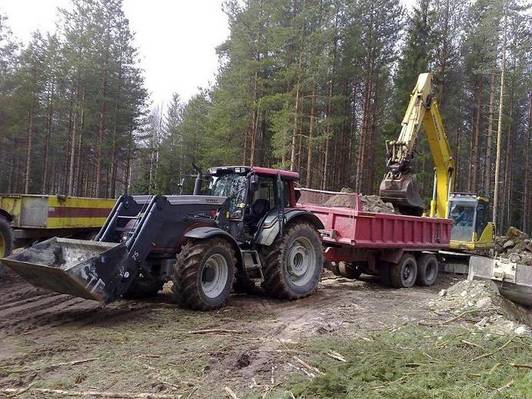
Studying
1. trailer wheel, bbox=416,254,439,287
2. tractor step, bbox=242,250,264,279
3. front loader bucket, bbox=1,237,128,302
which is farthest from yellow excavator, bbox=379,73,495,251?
front loader bucket, bbox=1,237,128,302

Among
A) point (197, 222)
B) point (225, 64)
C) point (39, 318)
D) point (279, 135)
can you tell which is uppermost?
point (225, 64)

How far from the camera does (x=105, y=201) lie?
13383 millimetres

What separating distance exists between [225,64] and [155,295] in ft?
76.5

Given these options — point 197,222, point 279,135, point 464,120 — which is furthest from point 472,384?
point 464,120

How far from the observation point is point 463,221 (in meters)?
16.9

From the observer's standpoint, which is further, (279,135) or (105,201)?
(279,135)

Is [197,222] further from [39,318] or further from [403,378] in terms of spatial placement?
[403,378]

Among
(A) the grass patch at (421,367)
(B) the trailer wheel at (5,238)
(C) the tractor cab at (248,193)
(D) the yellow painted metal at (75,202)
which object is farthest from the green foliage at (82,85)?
(A) the grass patch at (421,367)

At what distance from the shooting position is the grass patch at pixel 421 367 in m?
3.97

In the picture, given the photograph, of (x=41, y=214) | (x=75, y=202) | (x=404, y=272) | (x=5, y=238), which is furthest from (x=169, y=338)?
(x=404, y=272)

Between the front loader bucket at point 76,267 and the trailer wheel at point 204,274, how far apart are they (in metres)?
0.81

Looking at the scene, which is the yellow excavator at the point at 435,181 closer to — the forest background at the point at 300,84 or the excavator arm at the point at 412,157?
the excavator arm at the point at 412,157

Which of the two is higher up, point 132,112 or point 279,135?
point 132,112

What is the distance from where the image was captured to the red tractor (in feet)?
20.9
